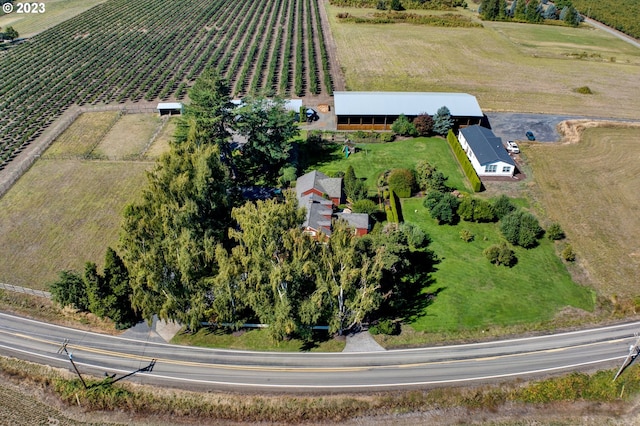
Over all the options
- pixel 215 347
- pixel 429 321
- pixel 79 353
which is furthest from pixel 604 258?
pixel 79 353

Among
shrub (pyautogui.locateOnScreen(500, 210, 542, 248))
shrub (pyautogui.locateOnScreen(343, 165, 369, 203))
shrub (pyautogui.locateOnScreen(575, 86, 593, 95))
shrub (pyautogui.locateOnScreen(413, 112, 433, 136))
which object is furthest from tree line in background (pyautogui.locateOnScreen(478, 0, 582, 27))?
shrub (pyautogui.locateOnScreen(500, 210, 542, 248))

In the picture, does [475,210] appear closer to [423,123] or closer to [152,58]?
[423,123]

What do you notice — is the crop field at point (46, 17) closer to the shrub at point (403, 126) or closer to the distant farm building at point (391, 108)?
the distant farm building at point (391, 108)

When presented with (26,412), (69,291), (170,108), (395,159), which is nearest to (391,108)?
(395,159)

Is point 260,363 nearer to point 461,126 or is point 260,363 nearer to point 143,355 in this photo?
point 143,355

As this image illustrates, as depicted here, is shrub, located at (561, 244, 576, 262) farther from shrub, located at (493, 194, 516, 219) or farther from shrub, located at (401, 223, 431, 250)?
shrub, located at (401, 223, 431, 250)

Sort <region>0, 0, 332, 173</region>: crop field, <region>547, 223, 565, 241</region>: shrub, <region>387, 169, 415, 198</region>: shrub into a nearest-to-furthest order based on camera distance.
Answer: <region>547, 223, 565, 241</region>: shrub, <region>387, 169, 415, 198</region>: shrub, <region>0, 0, 332, 173</region>: crop field
